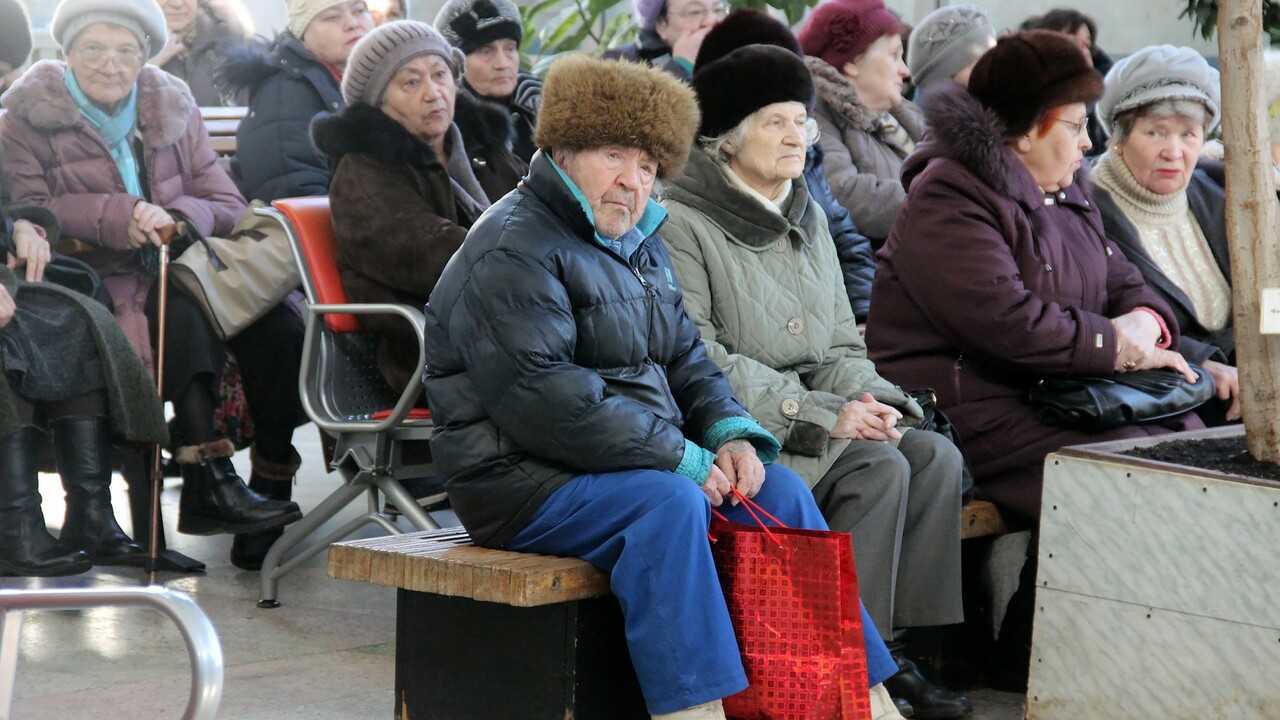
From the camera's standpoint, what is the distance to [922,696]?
3.58 m

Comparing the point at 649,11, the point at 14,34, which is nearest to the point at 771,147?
the point at 649,11

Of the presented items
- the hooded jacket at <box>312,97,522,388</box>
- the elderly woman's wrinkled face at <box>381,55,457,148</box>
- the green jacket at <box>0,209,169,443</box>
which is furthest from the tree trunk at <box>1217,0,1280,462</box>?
the green jacket at <box>0,209,169,443</box>

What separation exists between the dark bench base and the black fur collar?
175 cm

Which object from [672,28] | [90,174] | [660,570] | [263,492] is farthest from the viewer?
[672,28]

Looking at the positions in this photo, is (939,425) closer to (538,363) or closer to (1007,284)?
(1007,284)

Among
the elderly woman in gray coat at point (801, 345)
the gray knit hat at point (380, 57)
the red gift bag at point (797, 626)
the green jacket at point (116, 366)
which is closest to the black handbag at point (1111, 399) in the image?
the elderly woman in gray coat at point (801, 345)

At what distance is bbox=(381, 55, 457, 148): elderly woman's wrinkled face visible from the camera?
4719 mm

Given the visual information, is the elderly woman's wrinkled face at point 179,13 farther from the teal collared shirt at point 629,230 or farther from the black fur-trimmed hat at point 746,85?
the teal collared shirt at point 629,230

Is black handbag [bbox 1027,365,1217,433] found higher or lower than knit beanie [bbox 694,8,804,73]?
lower

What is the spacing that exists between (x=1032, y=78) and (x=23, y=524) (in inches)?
113

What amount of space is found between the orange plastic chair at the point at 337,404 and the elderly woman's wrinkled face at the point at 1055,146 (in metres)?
1.65

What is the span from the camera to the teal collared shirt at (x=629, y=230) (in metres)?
3.11

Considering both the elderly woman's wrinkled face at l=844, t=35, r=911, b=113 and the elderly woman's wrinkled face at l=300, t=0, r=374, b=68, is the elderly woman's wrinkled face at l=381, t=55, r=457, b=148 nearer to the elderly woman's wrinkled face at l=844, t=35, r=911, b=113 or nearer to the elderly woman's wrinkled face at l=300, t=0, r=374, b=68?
the elderly woman's wrinkled face at l=300, t=0, r=374, b=68

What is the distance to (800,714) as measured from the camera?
2920 millimetres
